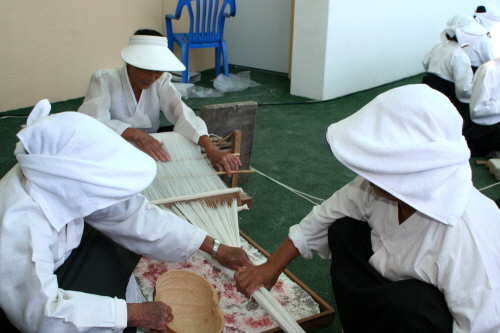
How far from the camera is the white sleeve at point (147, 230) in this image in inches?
61.2

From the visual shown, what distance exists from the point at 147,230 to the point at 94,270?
24 cm

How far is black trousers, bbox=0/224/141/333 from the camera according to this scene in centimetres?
136

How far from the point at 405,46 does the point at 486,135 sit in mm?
3423

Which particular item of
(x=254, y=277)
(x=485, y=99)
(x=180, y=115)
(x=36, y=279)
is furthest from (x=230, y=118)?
(x=485, y=99)

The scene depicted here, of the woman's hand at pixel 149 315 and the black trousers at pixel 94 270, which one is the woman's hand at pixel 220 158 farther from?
the woman's hand at pixel 149 315

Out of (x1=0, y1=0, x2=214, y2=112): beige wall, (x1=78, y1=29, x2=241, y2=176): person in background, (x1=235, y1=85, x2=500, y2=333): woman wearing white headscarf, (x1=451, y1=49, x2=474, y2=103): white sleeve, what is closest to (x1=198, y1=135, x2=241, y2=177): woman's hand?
(x1=78, y1=29, x2=241, y2=176): person in background

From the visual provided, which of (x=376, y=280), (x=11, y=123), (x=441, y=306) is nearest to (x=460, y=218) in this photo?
(x=441, y=306)

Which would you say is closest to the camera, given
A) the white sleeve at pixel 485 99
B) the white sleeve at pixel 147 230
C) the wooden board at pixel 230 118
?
the white sleeve at pixel 147 230

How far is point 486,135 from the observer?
3.78 meters

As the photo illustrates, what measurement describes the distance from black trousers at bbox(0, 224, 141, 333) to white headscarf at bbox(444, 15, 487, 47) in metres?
4.07

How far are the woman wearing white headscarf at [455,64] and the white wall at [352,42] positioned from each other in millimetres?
1291

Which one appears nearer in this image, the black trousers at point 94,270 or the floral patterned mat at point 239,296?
the black trousers at point 94,270

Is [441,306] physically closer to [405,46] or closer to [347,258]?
[347,258]

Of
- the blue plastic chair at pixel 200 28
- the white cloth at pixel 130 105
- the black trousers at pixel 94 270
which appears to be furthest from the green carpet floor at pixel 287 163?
the black trousers at pixel 94 270
